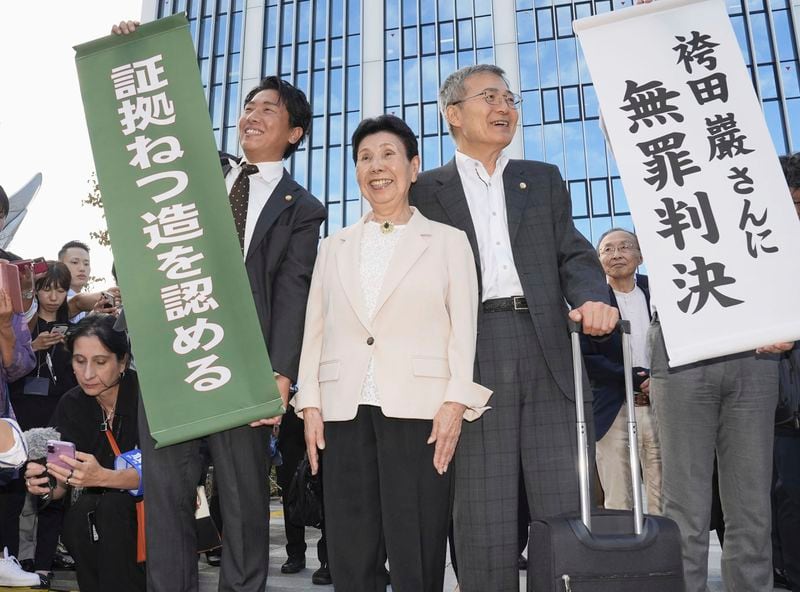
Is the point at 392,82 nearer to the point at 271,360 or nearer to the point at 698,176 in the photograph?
the point at 698,176

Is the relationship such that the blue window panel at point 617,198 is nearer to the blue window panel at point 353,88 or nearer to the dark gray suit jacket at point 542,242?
the blue window panel at point 353,88

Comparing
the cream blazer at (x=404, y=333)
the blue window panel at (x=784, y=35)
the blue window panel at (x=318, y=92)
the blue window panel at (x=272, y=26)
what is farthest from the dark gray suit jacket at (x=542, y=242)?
the blue window panel at (x=272, y=26)

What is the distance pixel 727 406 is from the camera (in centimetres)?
279

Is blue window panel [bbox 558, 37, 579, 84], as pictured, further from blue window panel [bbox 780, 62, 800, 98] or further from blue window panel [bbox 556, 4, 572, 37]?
blue window panel [bbox 780, 62, 800, 98]

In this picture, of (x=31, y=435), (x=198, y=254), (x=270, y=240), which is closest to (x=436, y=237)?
(x=270, y=240)

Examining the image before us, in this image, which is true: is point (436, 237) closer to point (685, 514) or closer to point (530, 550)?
point (530, 550)

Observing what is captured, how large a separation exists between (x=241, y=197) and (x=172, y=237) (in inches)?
15.4

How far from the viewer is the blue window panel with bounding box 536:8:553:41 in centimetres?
2420

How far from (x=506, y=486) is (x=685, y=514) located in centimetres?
96

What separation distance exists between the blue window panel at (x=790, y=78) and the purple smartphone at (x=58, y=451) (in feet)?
80.9

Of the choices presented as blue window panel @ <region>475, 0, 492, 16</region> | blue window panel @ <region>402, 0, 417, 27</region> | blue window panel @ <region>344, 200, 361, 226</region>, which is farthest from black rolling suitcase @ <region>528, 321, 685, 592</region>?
blue window panel @ <region>402, 0, 417, 27</region>

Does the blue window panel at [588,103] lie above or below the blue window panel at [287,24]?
below

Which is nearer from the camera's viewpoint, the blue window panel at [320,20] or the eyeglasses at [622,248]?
the eyeglasses at [622,248]

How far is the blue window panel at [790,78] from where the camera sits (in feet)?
72.6
